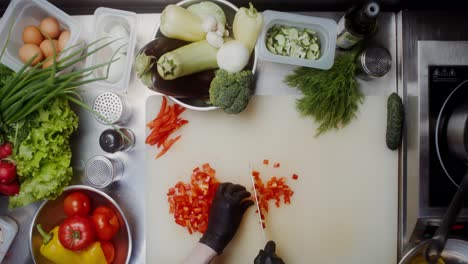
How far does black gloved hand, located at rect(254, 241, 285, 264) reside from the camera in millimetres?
975

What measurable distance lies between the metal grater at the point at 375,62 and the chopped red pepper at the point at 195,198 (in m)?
0.43

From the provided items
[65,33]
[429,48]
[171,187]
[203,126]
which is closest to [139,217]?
[171,187]

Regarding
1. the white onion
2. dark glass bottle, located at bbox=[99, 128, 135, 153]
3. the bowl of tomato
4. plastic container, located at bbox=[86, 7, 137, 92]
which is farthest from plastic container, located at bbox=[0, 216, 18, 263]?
the white onion

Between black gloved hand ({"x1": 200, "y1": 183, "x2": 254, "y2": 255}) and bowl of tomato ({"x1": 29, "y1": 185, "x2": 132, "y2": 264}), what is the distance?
207 mm

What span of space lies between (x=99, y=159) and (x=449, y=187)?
2.60 ft

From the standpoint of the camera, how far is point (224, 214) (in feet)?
3.29

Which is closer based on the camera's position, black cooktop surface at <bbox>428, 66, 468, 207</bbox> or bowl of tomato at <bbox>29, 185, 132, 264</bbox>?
black cooktop surface at <bbox>428, 66, 468, 207</bbox>

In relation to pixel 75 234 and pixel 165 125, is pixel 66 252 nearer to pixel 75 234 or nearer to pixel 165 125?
pixel 75 234

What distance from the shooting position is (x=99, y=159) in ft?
3.46

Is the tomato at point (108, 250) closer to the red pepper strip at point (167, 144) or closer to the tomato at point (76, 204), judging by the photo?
the tomato at point (76, 204)

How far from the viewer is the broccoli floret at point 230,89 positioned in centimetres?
92

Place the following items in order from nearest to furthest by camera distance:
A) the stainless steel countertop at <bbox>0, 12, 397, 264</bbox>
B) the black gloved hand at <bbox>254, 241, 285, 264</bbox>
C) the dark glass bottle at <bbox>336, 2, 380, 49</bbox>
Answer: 1. the dark glass bottle at <bbox>336, 2, 380, 49</bbox>
2. the black gloved hand at <bbox>254, 241, 285, 264</bbox>
3. the stainless steel countertop at <bbox>0, 12, 397, 264</bbox>

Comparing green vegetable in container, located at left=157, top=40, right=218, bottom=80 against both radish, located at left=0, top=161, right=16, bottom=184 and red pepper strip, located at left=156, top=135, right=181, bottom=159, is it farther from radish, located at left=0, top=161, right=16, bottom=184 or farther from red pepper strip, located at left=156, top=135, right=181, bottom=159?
radish, located at left=0, top=161, right=16, bottom=184

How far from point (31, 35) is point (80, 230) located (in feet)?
1.52
